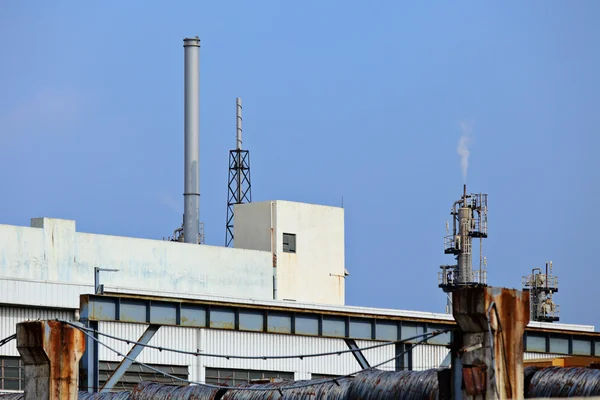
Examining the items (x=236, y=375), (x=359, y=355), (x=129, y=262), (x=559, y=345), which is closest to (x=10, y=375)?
(x=236, y=375)

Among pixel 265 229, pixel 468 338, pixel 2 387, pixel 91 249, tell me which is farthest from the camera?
pixel 265 229

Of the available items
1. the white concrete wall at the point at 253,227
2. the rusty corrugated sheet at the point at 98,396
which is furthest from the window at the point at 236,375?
the rusty corrugated sheet at the point at 98,396

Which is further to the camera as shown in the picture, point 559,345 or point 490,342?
point 559,345

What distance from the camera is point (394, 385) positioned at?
16.7m

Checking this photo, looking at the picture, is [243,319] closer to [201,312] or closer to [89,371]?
[201,312]

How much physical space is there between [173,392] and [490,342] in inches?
243

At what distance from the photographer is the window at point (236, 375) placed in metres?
37.8

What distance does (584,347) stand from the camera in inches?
1623

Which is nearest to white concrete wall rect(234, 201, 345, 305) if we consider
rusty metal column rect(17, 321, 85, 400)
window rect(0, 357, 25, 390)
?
window rect(0, 357, 25, 390)

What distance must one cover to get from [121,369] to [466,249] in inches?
1236

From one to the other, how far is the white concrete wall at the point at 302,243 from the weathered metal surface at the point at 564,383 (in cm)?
3608

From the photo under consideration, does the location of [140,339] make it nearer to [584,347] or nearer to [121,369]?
[121,369]

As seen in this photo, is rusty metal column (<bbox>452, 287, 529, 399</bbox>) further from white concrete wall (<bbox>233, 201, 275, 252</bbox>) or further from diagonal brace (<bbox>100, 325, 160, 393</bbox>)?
white concrete wall (<bbox>233, 201, 275, 252</bbox>)

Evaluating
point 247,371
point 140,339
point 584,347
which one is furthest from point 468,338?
point 584,347
